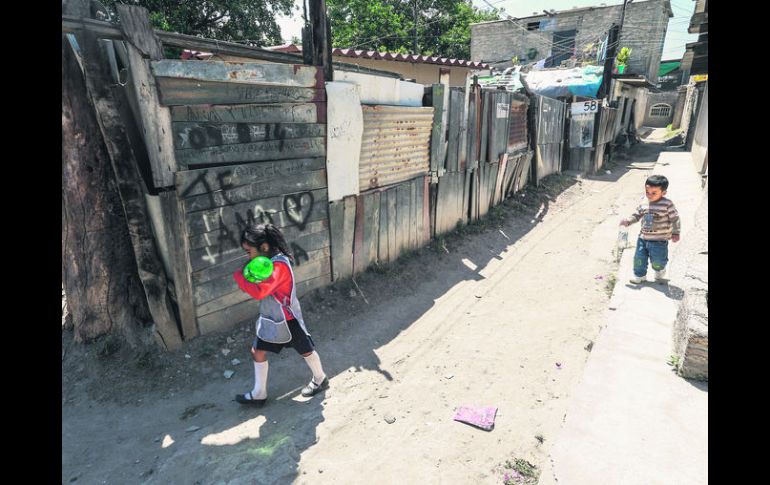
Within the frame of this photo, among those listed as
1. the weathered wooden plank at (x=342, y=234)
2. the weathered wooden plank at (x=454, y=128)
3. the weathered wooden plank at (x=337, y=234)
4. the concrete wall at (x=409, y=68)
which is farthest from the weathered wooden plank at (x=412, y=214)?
the concrete wall at (x=409, y=68)

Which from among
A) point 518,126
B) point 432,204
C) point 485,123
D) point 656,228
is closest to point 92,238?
point 432,204

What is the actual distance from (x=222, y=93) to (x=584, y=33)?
89.7ft

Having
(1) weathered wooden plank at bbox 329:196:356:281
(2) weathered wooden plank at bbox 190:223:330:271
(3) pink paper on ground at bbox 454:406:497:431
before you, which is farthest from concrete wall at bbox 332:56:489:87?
(3) pink paper on ground at bbox 454:406:497:431

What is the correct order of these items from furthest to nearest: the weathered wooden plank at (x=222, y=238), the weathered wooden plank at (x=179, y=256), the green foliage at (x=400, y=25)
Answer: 1. the green foliage at (x=400, y=25)
2. the weathered wooden plank at (x=222, y=238)
3. the weathered wooden plank at (x=179, y=256)

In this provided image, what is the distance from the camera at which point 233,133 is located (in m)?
3.96

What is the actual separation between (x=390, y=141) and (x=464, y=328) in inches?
106

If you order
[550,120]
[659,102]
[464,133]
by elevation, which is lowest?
[464,133]

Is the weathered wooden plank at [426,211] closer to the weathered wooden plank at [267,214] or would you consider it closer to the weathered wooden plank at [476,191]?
the weathered wooden plank at [476,191]

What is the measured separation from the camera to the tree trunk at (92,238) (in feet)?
11.1

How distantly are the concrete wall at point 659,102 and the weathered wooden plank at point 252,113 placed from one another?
34086 mm

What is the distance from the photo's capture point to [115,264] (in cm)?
375

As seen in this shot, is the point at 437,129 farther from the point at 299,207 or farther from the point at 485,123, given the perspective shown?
the point at 299,207

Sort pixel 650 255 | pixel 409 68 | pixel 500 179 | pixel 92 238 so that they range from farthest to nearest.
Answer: pixel 409 68
pixel 500 179
pixel 650 255
pixel 92 238

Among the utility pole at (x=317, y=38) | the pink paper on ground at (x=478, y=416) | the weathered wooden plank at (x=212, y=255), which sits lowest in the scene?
the pink paper on ground at (x=478, y=416)
